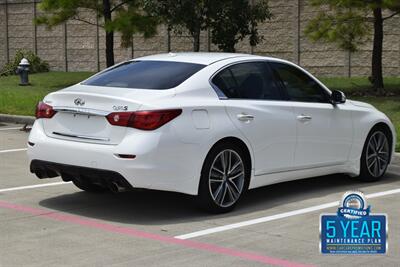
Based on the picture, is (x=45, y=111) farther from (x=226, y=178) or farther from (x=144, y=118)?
(x=226, y=178)

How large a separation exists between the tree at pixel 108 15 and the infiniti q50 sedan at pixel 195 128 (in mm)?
13932

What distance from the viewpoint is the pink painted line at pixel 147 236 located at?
5.45 m

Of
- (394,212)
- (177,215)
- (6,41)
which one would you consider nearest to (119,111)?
(177,215)

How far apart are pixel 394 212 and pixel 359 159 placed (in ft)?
4.93

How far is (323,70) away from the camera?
889 inches

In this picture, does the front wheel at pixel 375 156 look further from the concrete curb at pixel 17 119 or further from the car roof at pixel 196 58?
the concrete curb at pixel 17 119

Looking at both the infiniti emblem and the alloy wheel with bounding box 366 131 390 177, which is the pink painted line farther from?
the alloy wheel with bounding box 366 131 390 177

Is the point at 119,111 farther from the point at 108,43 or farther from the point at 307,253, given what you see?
the point at 108,43

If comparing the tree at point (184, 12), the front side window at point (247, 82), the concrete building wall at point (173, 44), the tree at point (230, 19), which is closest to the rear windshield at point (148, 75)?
the front side window at point (247, 82)

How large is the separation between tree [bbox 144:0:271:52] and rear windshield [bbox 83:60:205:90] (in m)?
11.5

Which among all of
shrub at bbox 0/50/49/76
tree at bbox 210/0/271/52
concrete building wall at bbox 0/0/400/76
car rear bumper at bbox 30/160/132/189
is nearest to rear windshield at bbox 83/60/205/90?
car rear bumper at bbox 30/160/132/189

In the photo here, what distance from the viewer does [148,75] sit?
7.23 meters

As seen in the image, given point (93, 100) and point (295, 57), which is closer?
point (93, 100)

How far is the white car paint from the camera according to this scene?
6445mm
